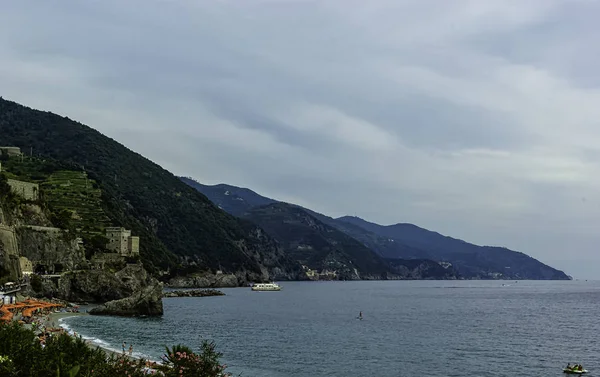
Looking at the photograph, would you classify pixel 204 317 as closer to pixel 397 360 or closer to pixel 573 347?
pixel 397 360

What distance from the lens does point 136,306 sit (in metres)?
92.0

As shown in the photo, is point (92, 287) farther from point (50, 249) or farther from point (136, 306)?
point (136, 306)

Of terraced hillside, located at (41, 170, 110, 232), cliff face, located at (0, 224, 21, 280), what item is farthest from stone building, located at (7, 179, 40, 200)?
cliff face, located at (0, 224, 21, 280)

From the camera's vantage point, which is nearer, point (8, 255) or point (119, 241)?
point (8, 255)

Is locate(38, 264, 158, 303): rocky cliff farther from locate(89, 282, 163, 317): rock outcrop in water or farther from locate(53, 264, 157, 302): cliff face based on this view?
locate(89, 282, 163, 317): rock outcrop in water

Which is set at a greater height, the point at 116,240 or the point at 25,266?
the point at 116,240

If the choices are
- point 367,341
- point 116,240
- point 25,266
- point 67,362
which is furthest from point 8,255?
point 67,362

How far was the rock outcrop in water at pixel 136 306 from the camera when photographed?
3553 inches

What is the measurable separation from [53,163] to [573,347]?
170426 millimetres

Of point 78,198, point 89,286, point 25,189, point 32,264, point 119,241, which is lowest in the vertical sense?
point 89,286

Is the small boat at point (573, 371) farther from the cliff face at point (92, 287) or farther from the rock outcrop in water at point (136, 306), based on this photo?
the cliff face at point (92, 287)

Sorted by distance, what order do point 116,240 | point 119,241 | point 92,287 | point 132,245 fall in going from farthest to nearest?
point 132,245 → point 119,241 → point 116,240 → point 92,287

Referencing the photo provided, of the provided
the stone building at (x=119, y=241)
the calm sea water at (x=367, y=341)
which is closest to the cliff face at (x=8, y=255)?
the calm sea water at (x=367, y=341)

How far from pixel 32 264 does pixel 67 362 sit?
105026 mm
